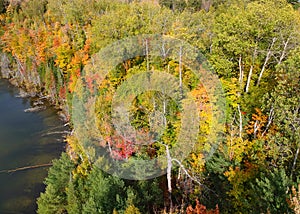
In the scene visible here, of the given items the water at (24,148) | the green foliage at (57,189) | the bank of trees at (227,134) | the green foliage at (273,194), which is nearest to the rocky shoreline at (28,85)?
the water at (24,148)

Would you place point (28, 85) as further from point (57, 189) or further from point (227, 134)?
point (227, 134)

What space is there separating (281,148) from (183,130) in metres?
6.95

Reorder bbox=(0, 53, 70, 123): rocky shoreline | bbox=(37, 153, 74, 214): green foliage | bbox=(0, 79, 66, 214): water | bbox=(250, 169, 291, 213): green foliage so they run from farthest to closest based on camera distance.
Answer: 1. bbox=(0, 53, 70, 123): rocky shoreline
2. bbox=(0, 79, 66, 214): water
3. bbox=(37, 153, 74, 214): green foliage
4. bbox=(250, 169, 291, 213): green foliage

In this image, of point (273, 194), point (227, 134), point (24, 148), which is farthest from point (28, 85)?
point (273, 194)

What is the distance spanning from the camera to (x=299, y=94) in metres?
14.6

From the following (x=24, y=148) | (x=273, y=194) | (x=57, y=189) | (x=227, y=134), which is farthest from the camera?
(x=24, y=148)

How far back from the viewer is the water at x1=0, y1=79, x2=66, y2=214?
24991mm

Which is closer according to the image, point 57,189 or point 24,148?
point 57,189

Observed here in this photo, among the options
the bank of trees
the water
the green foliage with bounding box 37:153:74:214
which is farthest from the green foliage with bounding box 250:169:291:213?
the water

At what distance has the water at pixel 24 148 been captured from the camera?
984 inches

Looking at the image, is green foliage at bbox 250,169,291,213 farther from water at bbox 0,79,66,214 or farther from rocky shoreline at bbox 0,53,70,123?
rocky shoreline at bbox 0,53,70,123

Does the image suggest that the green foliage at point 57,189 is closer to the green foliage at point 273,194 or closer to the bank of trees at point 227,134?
the bank of trees at point 227,134

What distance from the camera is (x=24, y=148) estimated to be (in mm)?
31297

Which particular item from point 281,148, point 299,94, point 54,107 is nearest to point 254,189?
point 281,148
